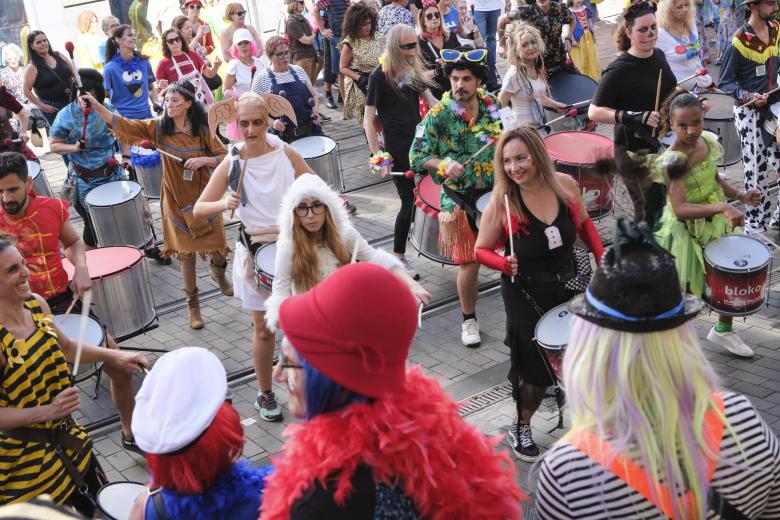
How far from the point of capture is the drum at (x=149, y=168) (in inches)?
373

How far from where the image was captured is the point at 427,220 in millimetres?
6879

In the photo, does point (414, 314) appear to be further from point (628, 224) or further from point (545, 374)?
point (545, 374)

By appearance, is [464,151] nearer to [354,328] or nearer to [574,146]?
[574,146]

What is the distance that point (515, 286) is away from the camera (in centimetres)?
485

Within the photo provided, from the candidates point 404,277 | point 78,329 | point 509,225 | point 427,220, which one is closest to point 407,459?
point 404,277

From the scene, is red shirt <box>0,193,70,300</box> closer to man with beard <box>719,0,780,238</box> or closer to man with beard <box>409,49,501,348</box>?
man with beard <box>409,49,501,348</box>

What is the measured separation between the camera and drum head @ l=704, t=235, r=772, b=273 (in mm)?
5426

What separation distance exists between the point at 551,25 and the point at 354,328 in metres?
8.28

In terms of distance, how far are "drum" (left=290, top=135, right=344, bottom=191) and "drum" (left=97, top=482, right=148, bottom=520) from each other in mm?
5329

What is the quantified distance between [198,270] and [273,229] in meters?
3.29

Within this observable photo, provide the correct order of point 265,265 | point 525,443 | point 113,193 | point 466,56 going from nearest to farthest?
point 525,443 < point 265,265 < point 466,56 < point 113,193

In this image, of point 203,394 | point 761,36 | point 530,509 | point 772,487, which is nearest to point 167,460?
point 203,394

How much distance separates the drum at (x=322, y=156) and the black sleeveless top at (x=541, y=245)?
13.1 ft

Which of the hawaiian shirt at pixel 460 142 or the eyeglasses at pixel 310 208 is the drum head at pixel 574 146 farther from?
the eyeglasses at pixel 310 208
